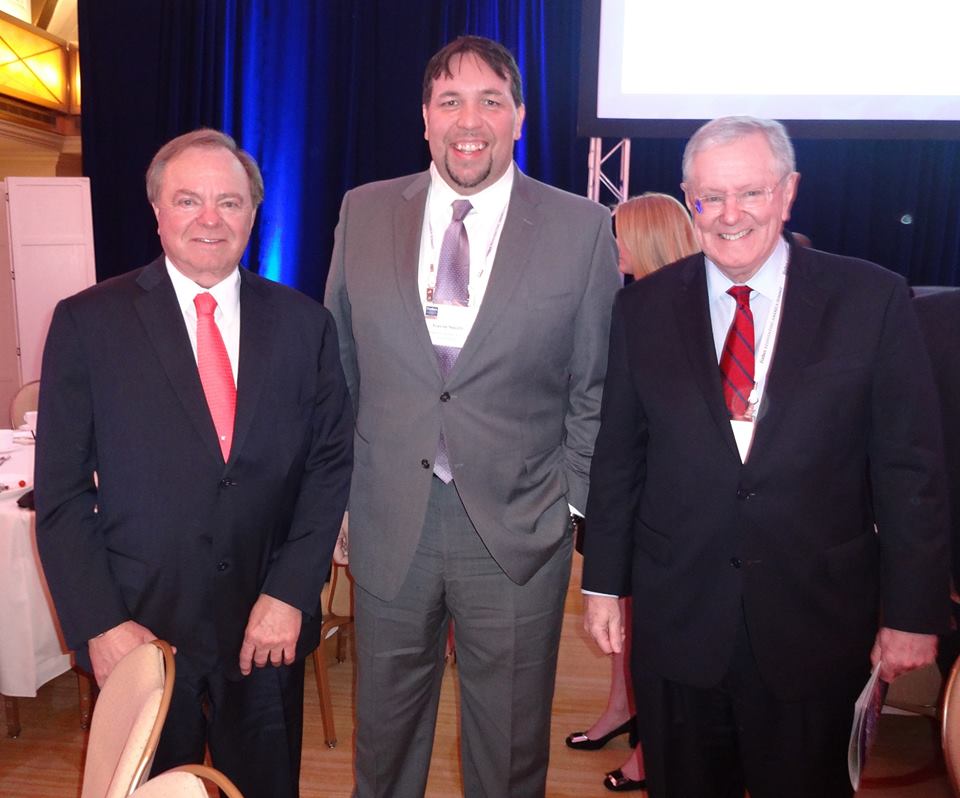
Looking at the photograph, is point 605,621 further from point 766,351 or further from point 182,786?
point 182,786

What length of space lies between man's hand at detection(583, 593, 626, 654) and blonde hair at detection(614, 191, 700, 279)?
1371 mm

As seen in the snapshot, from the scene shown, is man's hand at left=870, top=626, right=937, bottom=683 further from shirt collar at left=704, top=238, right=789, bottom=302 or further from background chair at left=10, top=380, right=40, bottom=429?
background chair at left=10, top=380, right=40, bottom=429

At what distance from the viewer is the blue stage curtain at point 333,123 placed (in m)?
6.20

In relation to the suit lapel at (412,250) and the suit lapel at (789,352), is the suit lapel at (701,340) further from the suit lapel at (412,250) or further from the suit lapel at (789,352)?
the suit lapel at (412,250)

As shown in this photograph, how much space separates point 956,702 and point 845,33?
461cm

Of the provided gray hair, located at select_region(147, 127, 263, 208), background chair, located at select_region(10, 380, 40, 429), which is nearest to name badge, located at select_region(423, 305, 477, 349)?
gray hair, located at select_region(147, 127, 263, 208)

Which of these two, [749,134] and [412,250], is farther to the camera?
[412,250]

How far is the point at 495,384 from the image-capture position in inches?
71.9

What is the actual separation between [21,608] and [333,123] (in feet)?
17.0

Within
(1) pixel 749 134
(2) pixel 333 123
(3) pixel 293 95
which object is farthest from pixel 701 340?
(3) pixel 293 95

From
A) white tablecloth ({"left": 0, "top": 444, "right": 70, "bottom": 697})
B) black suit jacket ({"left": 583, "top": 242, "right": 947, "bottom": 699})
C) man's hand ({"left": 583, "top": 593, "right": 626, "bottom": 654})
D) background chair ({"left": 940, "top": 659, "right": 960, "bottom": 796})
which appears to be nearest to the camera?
background chair ({"left": 940, "top": 659, "right": 960, "bottom": 796})

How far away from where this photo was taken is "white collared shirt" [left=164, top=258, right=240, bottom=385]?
175 cm

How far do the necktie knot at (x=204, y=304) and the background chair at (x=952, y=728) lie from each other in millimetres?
1516

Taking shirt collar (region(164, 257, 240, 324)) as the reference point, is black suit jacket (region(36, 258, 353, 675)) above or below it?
below
